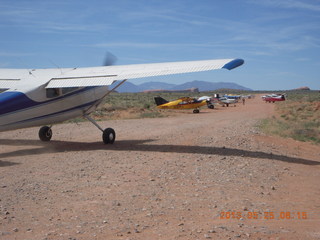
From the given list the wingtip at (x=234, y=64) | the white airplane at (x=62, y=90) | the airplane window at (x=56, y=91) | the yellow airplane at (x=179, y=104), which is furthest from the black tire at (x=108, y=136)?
the yellow airplane at (x=179, y=104)

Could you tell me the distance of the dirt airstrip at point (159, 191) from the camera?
16.0 ft

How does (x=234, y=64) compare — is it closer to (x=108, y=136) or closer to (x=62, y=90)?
(x=108, y=136)

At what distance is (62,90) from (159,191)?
747 cm

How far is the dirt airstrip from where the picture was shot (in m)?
4.88

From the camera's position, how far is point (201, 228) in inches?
193

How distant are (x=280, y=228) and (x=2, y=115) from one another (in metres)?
8.99

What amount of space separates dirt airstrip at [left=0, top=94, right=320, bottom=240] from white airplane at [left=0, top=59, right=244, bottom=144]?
1.18 m

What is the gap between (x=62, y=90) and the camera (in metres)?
13.0

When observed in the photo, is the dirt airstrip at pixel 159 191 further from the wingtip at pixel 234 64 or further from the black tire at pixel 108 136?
the wingtip at pixel 234 64

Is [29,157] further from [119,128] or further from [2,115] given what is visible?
[119,128]

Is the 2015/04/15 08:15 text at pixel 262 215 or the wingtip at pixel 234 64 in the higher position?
the wingtip at pixel 234 64

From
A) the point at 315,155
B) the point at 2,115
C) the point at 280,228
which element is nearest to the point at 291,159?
the point at 315,155

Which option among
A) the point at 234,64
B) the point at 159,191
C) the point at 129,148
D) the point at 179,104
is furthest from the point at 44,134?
the point at 179,104

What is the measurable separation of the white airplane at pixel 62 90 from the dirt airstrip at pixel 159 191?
3.87ft
